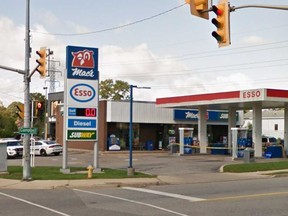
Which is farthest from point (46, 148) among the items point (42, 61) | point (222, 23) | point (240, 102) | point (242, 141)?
point (222, 23)

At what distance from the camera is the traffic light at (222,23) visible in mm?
12492

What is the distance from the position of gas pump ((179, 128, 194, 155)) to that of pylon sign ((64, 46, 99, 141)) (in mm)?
18803

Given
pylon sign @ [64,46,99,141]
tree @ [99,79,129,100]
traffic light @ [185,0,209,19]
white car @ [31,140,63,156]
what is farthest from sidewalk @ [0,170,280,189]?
tree @ [99,79,129,100]

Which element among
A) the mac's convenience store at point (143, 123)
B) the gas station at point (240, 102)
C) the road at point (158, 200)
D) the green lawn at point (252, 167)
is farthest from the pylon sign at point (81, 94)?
the mac's convenience store at point (143, 123)

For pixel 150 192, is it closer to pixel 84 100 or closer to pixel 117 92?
pixel 84 100

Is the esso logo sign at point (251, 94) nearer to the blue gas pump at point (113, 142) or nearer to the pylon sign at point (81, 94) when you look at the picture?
the pylon sign at point (81, 94)

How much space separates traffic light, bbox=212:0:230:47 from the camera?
1249 centimetres

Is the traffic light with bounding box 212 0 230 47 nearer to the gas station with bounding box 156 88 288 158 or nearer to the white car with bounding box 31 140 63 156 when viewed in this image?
the gas station with bounding box 156 88 288 158

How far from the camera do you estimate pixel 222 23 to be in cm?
1261

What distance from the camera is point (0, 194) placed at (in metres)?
16.2

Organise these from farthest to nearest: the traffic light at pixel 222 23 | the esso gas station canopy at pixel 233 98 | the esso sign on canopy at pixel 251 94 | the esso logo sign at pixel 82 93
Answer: the esso gas station canopy at pixel 233 98 < the esso sign on canopy at pixel 251 94 < the esso logo sign at pixel 82 93 < the traffic light at pixel 222 23

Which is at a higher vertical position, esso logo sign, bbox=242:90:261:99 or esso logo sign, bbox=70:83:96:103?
esso logo sign, bbox=242:90:261:99

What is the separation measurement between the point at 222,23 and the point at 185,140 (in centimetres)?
3130

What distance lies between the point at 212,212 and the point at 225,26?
4.76 metres
